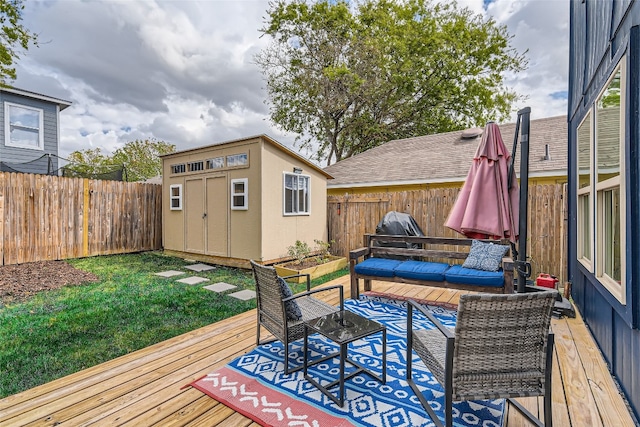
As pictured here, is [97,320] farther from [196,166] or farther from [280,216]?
[196,166]

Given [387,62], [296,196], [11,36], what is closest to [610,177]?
[296,196]

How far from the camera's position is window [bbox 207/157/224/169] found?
7.45m

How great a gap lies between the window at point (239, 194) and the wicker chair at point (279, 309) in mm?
4182

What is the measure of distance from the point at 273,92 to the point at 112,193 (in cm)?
1042

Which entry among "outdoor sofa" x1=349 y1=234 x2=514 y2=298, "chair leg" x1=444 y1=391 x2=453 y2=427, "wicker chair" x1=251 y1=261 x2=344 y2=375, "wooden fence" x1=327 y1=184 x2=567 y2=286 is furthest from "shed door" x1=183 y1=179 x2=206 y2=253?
"chair leg" x1=444 y1=391 x2=453 y2=427

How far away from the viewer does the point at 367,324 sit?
7.99ft

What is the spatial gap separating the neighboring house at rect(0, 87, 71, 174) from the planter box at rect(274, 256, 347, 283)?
7.94m

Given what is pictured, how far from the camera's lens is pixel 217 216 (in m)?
7.46

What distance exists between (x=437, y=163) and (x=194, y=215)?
6.95 metres

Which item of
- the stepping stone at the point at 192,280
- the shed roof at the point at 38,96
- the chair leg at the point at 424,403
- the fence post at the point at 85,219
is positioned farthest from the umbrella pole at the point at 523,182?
the shed roof at the point at 38,96

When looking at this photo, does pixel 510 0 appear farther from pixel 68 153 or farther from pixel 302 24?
pixel 68 153

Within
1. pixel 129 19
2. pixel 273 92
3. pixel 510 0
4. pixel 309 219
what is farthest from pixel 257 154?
pixel 510 0

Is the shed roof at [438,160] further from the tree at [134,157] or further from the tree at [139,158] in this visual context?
the tree at [139,158]

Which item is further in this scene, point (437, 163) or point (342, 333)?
point (437, 163)
